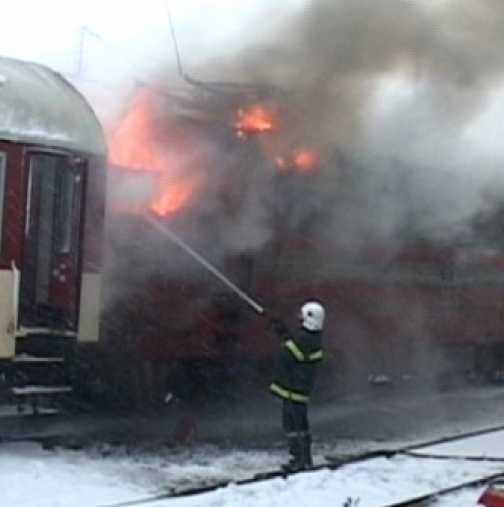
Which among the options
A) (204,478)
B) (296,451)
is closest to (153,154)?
(296,451)

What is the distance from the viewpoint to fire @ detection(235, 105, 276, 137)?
12.8m

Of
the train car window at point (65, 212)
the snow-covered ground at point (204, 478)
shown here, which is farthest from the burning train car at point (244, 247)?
the snow-covered ground at point (204, 478)

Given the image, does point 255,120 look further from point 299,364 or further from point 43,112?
point 299,364

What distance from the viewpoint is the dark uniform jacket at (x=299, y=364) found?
10109 millimetres

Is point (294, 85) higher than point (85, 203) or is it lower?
higher

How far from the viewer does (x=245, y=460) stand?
1081cm

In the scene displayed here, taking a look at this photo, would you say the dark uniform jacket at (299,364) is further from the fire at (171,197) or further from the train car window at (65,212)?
the fire at (171,197)

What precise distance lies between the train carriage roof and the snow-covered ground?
2.70 m

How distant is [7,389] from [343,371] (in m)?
5.85

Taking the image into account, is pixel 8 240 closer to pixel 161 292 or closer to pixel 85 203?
pixel 85 203

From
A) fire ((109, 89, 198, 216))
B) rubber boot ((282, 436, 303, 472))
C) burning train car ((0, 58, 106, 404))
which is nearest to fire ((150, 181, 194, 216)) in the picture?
fire ((109, 89, 198, 216))

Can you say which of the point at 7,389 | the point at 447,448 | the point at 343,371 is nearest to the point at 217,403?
the point at 343,371

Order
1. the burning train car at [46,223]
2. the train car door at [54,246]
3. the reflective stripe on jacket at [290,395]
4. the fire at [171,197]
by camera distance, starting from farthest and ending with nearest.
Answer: the fire at [171,197] < the train car door at [54,246] < the burning train car at [46,223] < the reflective stripe on jacket at [290,395]

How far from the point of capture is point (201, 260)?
12.4 metres
